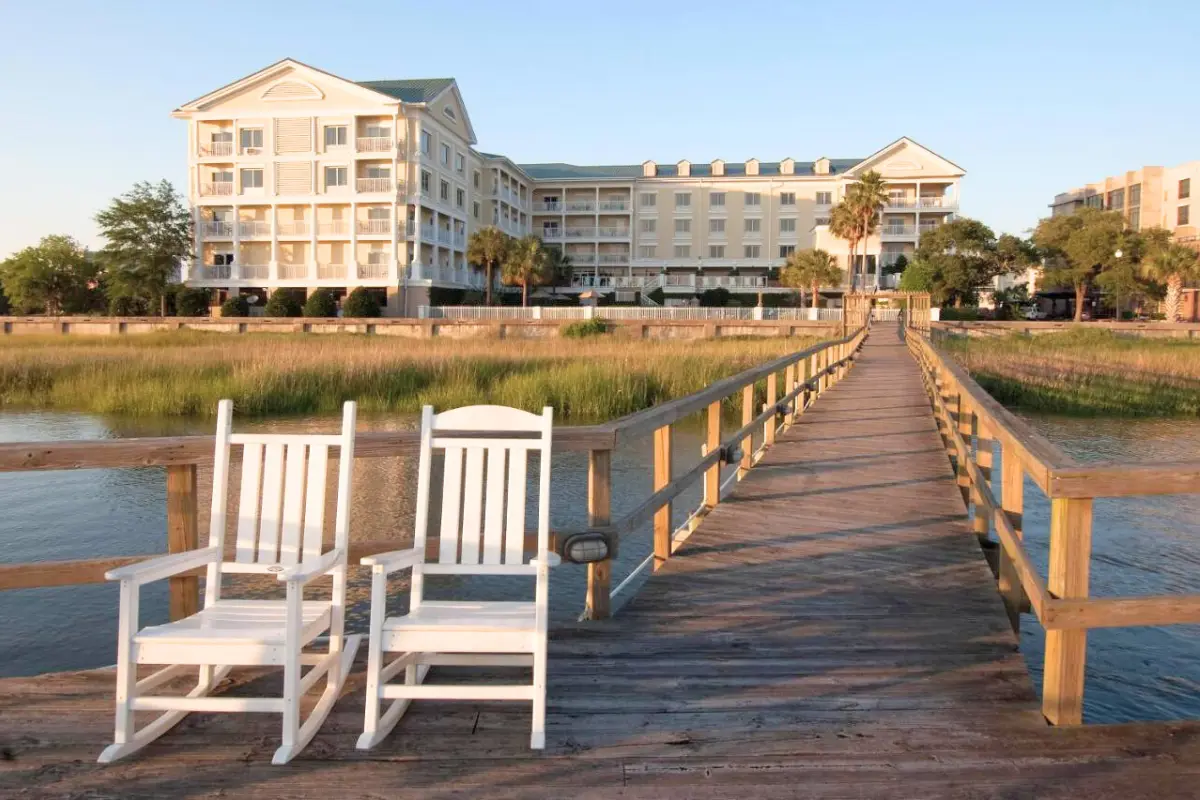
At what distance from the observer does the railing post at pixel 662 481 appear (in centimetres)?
548

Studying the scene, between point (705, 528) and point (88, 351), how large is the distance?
2616 cm

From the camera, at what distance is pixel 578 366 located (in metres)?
22.8

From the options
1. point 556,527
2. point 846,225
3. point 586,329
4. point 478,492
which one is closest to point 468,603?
point 478,492

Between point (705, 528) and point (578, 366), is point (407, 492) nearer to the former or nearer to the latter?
point (705, 528)

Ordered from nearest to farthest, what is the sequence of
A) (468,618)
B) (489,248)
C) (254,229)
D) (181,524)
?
(468,618)
(181,524)
(254,229)
(489,248)

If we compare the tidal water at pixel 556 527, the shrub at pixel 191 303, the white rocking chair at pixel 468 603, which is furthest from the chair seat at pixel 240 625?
the shrub at pixel 191 303

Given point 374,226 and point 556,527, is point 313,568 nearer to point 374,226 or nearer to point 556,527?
point 556,527

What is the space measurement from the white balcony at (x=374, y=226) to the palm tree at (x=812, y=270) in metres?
24.1

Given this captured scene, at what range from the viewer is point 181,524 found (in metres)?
3.96

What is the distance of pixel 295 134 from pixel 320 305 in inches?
416

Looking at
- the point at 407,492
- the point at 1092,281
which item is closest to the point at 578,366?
the point at 407,492

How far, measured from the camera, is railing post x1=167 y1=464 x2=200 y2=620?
Result: 3.94m

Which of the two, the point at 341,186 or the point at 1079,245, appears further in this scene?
the point at 1079,245

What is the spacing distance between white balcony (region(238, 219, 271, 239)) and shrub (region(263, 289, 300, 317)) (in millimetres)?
5158
